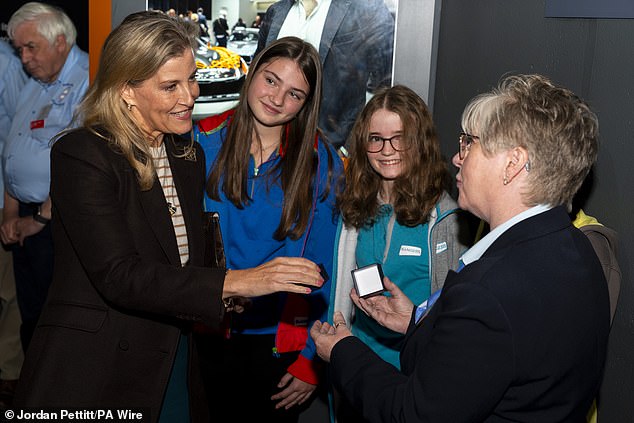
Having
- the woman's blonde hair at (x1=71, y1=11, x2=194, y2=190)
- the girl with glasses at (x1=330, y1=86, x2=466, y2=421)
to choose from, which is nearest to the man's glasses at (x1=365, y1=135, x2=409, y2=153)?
the girl with glasses at (x1=330, y1=86, x2=466, y2=421)

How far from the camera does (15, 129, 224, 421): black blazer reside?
5.56 ft

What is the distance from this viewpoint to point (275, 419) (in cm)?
271

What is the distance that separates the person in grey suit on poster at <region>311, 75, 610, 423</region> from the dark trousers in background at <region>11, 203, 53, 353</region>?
9.89 ft

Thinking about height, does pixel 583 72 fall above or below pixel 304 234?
above

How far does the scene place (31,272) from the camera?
4176 mm

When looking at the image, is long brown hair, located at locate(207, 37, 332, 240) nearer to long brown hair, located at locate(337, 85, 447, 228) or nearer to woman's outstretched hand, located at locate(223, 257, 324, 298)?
long brown hair, located at locate(337, 85, 447, 228)

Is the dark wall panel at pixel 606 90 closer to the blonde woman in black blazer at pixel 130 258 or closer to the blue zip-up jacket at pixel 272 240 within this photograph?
the blue zip-up jacket at pixel 272 240

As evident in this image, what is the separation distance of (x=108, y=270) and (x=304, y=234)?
1.06m

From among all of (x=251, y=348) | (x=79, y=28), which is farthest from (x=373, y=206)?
(x=79, y=28)

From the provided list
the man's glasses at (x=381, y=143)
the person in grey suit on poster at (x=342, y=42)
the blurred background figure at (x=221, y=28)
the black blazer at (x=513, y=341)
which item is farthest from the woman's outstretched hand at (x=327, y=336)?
the blurred background figure at (x=221, y=28)

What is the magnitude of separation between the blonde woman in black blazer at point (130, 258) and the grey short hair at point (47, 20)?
8.36 ft

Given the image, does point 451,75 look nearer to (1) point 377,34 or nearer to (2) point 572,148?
(1) point 377,34

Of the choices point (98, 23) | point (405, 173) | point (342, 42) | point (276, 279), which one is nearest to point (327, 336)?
point (276, 279)

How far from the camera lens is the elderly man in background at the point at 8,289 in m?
4.20
